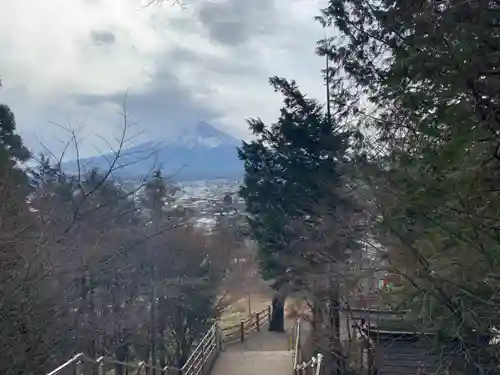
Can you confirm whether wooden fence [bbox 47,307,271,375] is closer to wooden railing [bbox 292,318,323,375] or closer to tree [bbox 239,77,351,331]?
wooden railing [bbox 292,318,323,375]

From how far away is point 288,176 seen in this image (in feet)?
51.1

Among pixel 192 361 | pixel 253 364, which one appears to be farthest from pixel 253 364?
pixel 192 361

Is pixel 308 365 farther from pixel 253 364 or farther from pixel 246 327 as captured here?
pixel 246 327

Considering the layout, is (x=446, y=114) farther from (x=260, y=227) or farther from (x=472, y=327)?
(x=260, y=227)

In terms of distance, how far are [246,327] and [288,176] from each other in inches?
274

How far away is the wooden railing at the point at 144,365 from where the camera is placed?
4.73 m

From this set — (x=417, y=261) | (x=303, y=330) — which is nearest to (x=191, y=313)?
(x=303, y=330)

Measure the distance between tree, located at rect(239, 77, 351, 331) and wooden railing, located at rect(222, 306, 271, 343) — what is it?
8.29 ft

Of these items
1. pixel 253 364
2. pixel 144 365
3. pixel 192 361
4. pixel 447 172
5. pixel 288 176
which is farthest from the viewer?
pixel 288 176

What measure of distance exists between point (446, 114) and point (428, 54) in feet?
1.47

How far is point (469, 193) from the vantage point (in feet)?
13.5

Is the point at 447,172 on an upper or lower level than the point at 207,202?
lower

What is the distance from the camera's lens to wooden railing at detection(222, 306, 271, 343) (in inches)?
722

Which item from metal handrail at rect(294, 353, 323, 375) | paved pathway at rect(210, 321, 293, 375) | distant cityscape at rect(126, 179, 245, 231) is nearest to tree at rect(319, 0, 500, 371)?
metal handrail at rect(294, 353, 323, 375)
